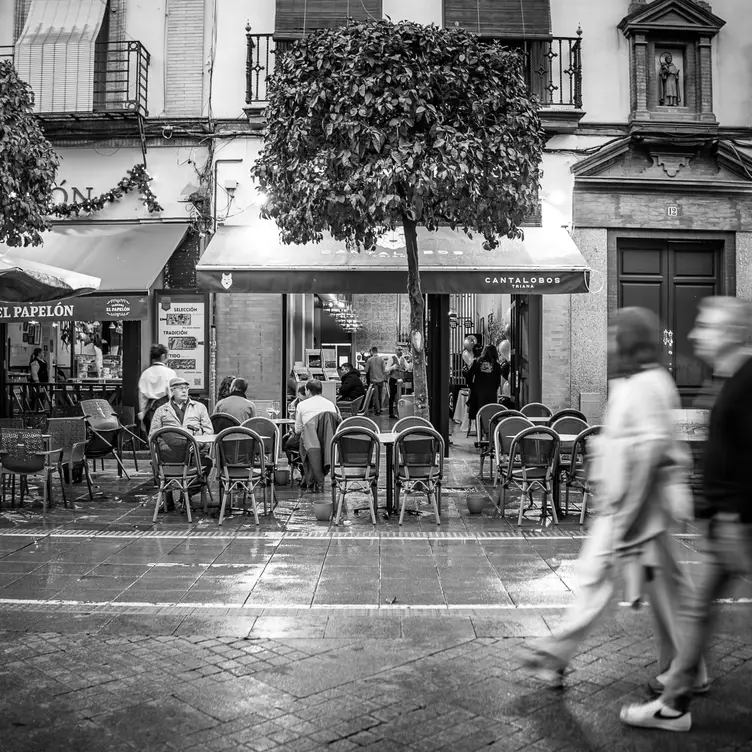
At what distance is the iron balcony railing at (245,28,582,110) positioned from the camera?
46.2 feet

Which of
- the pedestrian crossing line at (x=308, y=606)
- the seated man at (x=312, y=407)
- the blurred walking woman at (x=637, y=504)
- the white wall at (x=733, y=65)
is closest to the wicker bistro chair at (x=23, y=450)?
the seated man at (x=312, y=407)

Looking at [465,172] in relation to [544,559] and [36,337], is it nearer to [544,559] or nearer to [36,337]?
[544,559]

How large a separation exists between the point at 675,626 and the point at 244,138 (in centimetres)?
1225

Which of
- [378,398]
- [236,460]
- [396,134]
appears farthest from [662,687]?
[378,398]

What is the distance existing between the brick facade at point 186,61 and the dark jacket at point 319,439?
718 cm

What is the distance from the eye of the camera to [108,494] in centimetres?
1034

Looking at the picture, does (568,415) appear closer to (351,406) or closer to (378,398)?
(351,406)

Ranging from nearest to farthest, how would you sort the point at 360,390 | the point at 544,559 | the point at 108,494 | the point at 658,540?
the point at 658,540 → the point at 544,559 → the point at 108,494 → the point at 360,390

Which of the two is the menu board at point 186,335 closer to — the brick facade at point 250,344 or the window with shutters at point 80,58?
the brick facade at point 250,344

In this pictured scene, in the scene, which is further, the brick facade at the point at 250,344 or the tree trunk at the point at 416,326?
the brick facade at the point at 250,344

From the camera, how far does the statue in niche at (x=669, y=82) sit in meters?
14.5

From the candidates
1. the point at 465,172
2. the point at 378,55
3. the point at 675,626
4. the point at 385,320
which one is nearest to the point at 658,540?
the point at 675,626

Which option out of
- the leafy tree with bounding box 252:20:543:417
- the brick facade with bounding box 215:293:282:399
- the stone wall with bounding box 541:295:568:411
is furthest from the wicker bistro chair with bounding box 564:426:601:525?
the brick facade with bounding box 215:293:282:399

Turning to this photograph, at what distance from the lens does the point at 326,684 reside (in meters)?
4.20
